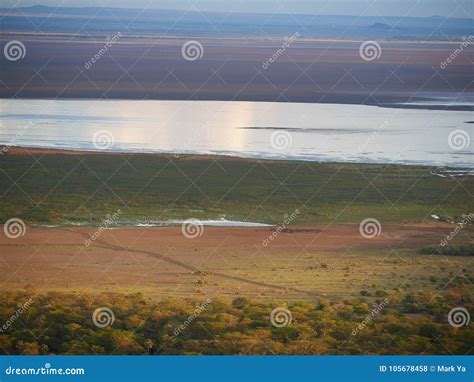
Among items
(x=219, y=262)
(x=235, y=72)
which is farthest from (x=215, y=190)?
(x=235, y=72)

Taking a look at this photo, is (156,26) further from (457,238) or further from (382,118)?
(457,238)

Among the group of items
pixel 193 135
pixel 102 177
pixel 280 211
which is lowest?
pixel 280 211

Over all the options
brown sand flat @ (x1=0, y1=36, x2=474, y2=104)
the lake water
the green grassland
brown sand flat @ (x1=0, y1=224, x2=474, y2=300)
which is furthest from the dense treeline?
brown sand flat @ (x1=0, y1=36, x2=474, y2=104)

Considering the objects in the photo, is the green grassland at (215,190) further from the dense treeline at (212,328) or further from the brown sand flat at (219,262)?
the dense treeline at (212,328)

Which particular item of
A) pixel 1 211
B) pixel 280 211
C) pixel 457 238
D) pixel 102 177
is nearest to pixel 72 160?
pixel 102 177

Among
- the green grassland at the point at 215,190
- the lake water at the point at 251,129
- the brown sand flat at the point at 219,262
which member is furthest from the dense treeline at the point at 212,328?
the lake water at the point at 251,129
